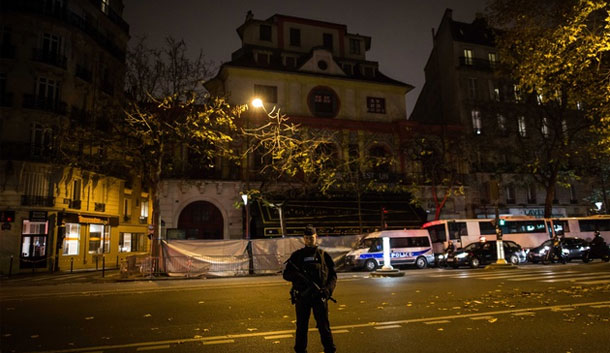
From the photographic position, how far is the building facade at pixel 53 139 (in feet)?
83.1

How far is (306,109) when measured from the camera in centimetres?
3216

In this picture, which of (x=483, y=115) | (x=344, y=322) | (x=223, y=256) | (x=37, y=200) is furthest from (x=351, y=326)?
(x=483, y=115)

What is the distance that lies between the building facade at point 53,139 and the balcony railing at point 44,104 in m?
0.06

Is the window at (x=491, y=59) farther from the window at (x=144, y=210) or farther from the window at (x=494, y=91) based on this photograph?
the window at (x=144, y=210)

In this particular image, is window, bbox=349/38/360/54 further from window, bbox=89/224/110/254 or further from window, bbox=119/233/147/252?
window, bbox=89/224/110/254

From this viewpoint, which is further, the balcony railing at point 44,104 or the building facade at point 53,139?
the balcony railing at point 44,104

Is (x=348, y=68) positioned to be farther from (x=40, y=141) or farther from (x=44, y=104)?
(x=40, y=141)

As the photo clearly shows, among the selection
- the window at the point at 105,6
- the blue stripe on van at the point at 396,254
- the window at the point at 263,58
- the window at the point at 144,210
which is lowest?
the blue stripe on van at the point at 396,254

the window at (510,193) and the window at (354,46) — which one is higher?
the window at (354,46)

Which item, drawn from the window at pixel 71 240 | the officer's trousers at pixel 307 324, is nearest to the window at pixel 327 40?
the window at pixel 71 240

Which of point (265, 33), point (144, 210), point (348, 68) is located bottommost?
point (144, 210)

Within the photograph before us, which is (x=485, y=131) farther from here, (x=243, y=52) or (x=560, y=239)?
(x=243, y=52)

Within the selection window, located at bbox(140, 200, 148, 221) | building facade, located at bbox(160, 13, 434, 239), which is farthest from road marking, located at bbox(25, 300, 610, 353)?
window, located at bbox(140, 200, 148, 221)

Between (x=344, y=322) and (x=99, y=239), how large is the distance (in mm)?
28653
